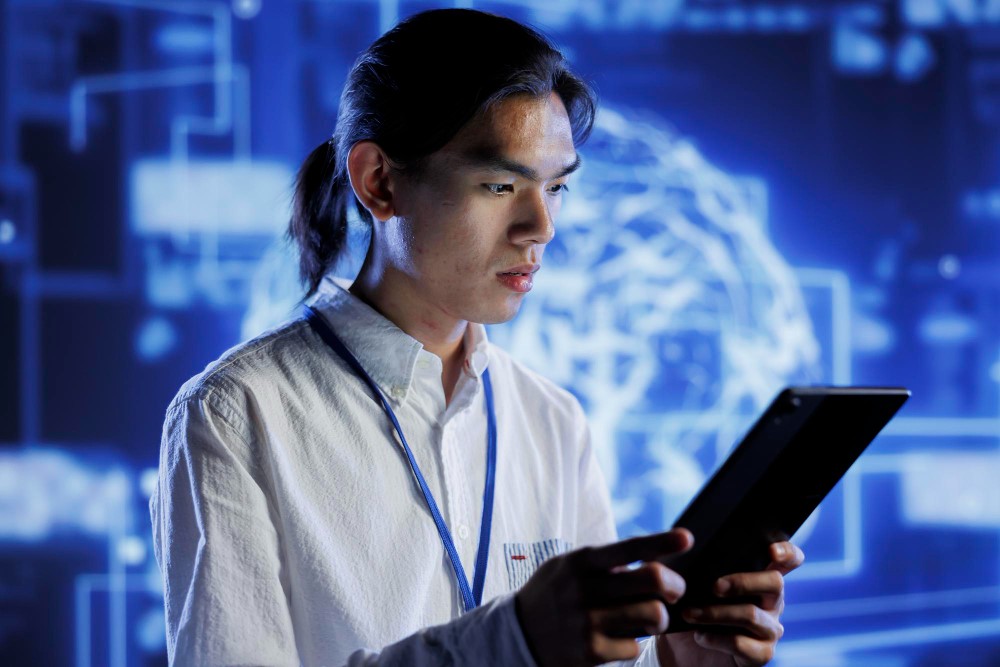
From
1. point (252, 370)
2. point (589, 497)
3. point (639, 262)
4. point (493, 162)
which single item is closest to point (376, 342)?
point (252, 370)

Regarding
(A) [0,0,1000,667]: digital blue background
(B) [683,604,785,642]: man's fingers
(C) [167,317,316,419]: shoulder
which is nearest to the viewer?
(B) [683,604,785,642]: man's fingers

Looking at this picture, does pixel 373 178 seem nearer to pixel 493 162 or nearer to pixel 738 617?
pixel 493 162

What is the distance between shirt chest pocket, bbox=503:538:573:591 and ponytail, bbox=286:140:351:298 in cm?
48

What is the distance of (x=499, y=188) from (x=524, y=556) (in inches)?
18.9

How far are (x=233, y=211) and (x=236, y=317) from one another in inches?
9.5

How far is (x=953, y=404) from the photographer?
312cm

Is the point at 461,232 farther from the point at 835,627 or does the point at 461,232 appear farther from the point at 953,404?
the point at 953,404

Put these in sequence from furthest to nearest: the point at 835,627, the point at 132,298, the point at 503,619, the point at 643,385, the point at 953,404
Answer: the point at 953,404, the point at 835,627, the point at 643,385, the point at 132,298, the point at 503,619

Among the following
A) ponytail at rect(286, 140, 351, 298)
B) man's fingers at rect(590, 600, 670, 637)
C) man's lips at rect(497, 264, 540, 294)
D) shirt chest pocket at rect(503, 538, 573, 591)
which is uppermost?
ponytail at rect(286, 140, 351, 298)

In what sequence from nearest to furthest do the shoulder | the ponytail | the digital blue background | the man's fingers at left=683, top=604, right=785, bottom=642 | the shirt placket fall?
the man's fingers at left=683, top=604, right=785, bottom=642 → the shoulder → the shirt placket → the ponytail → the digital blue background

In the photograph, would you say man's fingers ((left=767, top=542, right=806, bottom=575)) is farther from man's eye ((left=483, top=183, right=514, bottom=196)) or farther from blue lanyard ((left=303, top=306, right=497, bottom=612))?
man's eye ((left=483, top=183, right=514, bottom=196))

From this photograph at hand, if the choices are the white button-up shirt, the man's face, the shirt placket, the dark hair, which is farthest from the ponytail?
the shirt placket

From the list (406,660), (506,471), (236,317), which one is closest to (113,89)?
(236,317)

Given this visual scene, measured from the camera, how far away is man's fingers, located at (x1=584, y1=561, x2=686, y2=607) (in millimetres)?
845
